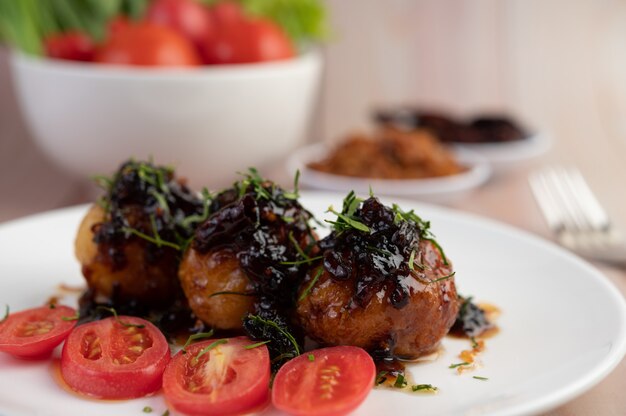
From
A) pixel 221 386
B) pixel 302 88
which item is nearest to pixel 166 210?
pixel 221 386

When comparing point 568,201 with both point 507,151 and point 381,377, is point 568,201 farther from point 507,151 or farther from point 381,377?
point 381,377

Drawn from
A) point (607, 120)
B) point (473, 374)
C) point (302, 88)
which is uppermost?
point (302, 88)

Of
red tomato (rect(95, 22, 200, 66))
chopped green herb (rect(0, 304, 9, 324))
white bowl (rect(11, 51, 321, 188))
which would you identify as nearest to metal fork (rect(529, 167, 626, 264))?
white bowl (rect(11, 51, 321, 188))

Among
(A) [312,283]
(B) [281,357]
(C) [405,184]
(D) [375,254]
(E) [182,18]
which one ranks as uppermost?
(E) [182,18]

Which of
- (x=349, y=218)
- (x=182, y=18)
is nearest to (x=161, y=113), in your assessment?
(x=182, y=18)

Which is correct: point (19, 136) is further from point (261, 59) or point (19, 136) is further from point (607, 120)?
point (607, 120)
